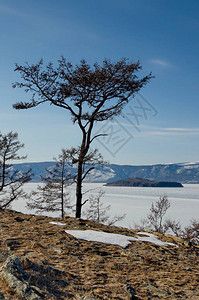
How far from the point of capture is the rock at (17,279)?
3.69 meters

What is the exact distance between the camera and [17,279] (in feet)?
13.1

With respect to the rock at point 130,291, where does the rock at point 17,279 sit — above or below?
above

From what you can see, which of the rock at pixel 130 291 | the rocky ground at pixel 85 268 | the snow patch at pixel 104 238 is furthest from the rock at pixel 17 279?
the snow patch at pixel 104 238

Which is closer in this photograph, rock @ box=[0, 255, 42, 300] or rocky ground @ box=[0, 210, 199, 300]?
rock @ box=[0, 255, 42, 300]

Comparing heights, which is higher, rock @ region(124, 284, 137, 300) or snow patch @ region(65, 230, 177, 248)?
rock @ region(124, 284, 137, 300)

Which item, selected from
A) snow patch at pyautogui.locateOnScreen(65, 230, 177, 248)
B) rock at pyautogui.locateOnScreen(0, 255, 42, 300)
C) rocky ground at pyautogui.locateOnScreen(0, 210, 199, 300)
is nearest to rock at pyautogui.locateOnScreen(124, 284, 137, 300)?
rocky ground at pyautogui.locateOnScreen(0, 210, 199, 300)

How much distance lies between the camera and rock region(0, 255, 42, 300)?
369 centimetres

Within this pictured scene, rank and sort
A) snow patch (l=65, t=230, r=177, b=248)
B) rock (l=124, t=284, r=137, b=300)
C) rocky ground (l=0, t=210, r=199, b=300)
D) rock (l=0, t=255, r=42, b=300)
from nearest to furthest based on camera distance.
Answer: rock (l=0, t=255, r=42, b=300)
rocky ground (l=0, t=210, r=199, b=300)
rock (l=124, t=284, r=137, b=300)
snow patch (l=65, t=230, r=177, b=248)

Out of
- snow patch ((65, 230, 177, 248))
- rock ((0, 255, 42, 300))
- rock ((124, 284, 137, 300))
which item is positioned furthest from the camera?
snow patch ((65, 230, 177, 248))

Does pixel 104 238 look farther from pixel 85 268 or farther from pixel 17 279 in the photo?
pixel 17 279

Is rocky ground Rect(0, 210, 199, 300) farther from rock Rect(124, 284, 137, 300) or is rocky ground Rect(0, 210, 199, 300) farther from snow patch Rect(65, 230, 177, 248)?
snow patch Rect(65, 230, 177, 248)

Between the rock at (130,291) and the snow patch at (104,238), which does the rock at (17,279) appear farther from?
the snow patch at (104,238)

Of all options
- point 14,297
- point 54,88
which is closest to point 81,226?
point 14,297

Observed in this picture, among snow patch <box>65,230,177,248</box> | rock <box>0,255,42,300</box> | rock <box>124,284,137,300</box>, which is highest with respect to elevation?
rock <box>0,255,42,300</box>
